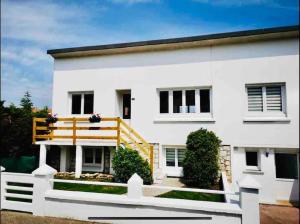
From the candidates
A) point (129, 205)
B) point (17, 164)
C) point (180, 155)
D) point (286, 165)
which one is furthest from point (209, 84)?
point (17, 164)

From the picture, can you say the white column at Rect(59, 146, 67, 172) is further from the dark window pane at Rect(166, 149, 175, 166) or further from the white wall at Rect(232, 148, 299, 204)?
the white wall at Rect(232, 148, 299, 204)

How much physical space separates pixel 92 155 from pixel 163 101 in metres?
4.33

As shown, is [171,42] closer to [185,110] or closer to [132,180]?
[185,110]

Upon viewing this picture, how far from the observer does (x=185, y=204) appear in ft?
17.5

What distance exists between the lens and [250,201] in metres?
5.02

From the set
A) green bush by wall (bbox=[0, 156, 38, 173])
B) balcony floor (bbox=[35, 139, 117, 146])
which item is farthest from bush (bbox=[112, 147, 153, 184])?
green bush by wall (bbox=[0, 156, 38, 173])

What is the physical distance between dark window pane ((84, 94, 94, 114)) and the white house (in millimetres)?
51

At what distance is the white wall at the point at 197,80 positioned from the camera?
29.6ft

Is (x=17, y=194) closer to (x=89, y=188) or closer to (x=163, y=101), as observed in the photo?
(x=89, y=188)

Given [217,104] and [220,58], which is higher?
[220,58]

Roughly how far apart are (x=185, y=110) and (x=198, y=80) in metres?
1.42

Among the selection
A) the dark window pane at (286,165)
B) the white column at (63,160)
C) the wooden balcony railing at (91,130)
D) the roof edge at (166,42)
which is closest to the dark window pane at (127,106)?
the wooden balcony railing at (91,130)

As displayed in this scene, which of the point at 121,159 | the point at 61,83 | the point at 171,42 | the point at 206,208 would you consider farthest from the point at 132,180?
the point at 61,83

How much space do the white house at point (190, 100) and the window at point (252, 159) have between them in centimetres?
4
